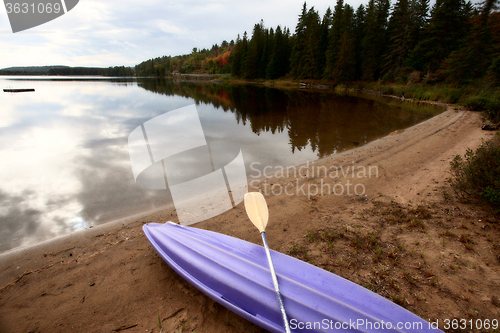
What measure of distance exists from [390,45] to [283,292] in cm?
4228

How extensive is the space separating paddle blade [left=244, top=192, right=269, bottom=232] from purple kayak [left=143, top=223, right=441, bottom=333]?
0.38m

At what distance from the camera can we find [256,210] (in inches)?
117

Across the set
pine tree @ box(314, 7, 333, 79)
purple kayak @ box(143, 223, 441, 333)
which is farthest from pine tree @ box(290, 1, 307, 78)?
purple kayak @ box(143, 223, 441, 333)

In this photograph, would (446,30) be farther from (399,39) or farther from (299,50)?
(299,50)

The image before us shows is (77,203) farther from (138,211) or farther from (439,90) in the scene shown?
(439,90)

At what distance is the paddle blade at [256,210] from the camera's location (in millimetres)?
2881

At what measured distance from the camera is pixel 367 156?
22.8ft

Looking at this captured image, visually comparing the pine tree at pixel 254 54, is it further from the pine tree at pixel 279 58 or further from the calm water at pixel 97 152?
the calm water at pixel 97 152

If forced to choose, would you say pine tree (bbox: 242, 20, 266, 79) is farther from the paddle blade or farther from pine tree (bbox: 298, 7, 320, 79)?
the paddle blade

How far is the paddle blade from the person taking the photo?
288cm

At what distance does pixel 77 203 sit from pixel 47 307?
306 cm

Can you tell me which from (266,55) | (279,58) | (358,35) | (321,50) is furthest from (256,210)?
(266,55)

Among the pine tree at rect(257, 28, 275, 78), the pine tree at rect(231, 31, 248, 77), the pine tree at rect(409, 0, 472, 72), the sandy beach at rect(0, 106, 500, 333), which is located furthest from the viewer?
the pine tree at rect(231, 31, 248, 77)

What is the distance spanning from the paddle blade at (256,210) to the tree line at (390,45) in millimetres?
23006
